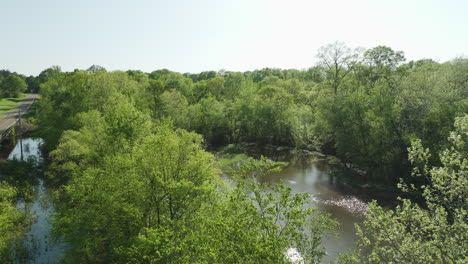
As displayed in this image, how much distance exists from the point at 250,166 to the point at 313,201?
2172 centimetres

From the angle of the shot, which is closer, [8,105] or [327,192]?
[327,192]

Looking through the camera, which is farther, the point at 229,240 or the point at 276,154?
the point at 276,154

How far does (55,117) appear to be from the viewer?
45.7 meters

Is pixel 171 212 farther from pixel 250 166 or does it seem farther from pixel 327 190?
pixel 327 190

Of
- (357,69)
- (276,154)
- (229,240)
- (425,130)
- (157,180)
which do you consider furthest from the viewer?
(276,154)

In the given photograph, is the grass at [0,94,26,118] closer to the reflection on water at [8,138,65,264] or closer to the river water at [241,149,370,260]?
the reflection on water at [8,138,65,264]

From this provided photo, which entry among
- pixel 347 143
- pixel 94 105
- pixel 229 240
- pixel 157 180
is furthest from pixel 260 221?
pixel 94 105

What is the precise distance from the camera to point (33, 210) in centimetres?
3036

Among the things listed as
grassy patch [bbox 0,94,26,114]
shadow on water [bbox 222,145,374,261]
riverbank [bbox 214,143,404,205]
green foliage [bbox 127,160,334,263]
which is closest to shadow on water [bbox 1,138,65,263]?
green foliage [bbox 127,160,334,263]

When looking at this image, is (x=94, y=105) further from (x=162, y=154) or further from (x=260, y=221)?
(x=260, y=221)

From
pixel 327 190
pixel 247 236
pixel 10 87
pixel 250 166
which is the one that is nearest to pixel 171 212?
pixel 250 166

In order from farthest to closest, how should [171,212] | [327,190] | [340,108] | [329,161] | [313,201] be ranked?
[329,161], [340,108], [327,190], [313,201], [171,212]

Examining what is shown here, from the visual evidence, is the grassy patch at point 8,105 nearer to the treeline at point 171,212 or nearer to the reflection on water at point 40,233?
the reflection on water at point 40,233

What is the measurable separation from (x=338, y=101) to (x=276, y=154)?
18.2 m
